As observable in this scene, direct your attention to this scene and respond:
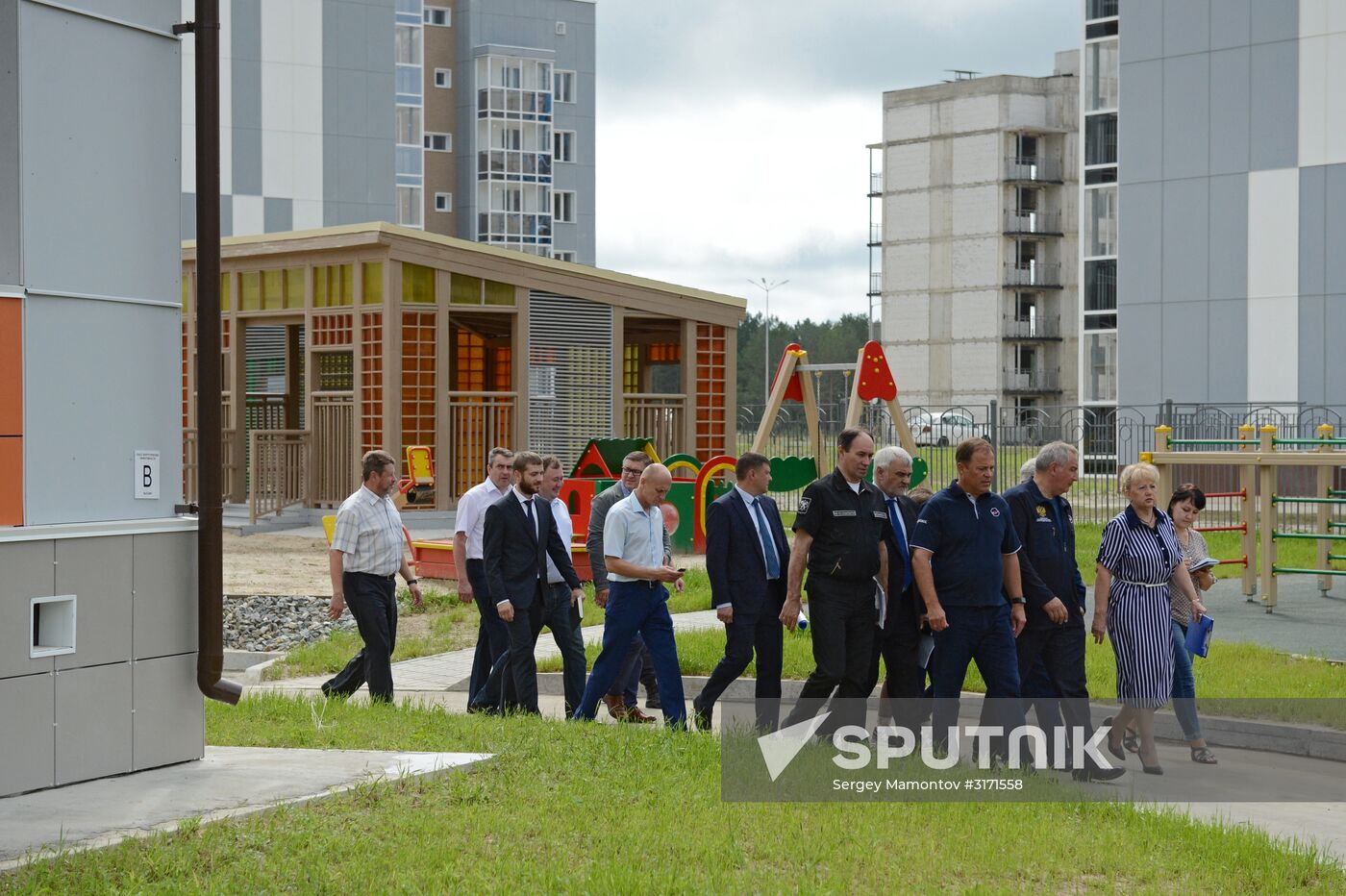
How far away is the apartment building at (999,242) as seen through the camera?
82.2m

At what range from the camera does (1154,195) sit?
1674 inches

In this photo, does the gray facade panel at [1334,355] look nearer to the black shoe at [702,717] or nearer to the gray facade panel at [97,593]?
the black shoe at [702,717]

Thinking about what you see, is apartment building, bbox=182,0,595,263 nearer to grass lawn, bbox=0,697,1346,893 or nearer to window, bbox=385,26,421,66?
window, bbox=385,26,421,66

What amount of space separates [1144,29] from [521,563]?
3692 centimetres

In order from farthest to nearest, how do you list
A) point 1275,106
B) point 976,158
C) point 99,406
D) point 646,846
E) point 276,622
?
point 976,158, point 1275,106, point 276,622, point 99,406, point 646,846

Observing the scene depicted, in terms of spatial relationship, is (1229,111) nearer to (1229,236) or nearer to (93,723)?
(1229,236)

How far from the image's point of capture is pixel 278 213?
5359cm

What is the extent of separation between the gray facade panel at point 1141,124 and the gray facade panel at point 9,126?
126 ft

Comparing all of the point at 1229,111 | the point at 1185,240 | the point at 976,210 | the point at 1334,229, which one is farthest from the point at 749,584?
the point at 976,210

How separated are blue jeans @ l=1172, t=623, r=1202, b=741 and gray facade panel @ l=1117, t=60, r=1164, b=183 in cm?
3476

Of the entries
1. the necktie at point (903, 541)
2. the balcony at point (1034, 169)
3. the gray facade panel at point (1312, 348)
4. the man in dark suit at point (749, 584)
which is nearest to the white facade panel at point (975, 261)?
the balcony at point (1034, 169)

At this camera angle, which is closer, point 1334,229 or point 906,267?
point 1334,229

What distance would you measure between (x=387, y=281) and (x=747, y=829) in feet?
63.3

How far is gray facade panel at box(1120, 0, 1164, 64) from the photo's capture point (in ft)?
138
